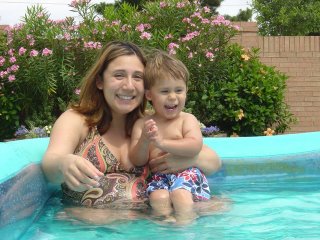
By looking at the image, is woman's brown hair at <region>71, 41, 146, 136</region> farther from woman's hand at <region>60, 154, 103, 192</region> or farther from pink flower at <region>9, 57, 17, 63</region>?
pink flower at <region>9, 57, 17, 63</region>

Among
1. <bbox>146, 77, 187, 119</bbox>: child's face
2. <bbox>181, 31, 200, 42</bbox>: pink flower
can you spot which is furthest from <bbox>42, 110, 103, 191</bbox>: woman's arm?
<bbox>181, 31, 200, 42</bbox>: pink flower

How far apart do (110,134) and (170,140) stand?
40cm

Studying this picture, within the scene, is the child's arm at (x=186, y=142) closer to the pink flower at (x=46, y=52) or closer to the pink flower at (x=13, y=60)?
the pink flower at (x=46, y=52)

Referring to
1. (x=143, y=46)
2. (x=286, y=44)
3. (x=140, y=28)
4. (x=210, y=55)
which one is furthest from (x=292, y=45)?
(x=143, y=46)

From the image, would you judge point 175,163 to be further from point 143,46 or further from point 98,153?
point 143,46

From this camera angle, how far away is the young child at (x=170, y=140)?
2963 mm

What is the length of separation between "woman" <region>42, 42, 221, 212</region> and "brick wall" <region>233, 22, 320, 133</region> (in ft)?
20.2

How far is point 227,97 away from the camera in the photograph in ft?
22.5

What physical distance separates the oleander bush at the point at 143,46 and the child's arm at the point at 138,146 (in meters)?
3.24

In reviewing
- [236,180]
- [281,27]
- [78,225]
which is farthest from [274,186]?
[281,27]

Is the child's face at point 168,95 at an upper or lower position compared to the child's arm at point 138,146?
upper

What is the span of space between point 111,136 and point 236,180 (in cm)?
115

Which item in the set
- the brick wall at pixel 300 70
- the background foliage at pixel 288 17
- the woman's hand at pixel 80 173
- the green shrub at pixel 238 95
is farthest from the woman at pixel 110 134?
the background foliage at pixel 288 17

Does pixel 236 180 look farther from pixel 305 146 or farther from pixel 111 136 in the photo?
pixel 111 136
